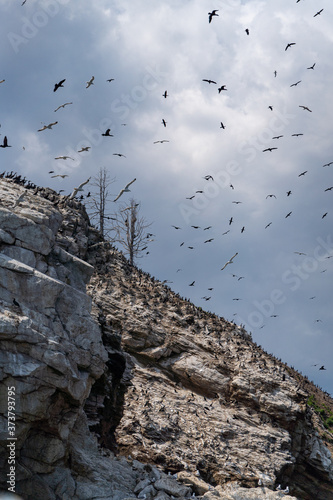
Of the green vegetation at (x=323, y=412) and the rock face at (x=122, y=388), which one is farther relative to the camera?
the green vegetation at (x=323, y=412)

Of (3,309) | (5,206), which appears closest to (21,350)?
(3,309)

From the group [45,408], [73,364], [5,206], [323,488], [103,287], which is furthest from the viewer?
[103,287]

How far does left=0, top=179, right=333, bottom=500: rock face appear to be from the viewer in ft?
47.7

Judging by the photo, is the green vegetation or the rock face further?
the green vegetation

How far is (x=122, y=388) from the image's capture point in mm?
23297

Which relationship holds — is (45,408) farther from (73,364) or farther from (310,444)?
(310,444)

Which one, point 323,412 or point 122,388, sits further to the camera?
point 323,412

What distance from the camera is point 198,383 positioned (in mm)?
26141

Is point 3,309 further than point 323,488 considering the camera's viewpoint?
No

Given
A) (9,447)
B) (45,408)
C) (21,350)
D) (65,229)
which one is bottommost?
(9,447)

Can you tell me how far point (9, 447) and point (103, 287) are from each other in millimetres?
15629

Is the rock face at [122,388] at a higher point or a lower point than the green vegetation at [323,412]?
lower

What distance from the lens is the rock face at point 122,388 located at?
14.5m

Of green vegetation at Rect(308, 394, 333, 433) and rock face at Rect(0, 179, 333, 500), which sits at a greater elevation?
green vegetation at Rect(308, 394, 333, 433)
